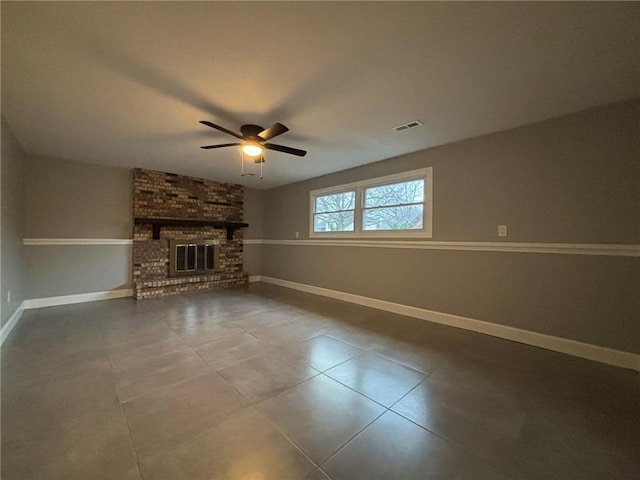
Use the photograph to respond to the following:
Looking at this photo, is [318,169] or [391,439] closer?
[391,439]

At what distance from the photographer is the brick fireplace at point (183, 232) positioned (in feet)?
15.5

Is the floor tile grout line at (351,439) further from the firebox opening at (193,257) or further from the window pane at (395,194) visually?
the firebox opening at (193,257)

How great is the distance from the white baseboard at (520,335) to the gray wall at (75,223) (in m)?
4.34

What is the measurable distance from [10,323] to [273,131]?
370cm

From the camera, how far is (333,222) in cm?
493

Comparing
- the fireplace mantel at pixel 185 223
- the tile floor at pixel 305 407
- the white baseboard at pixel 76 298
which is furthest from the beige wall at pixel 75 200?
the tile floor at pixel 305 407

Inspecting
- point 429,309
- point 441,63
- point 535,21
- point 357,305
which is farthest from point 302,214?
point 535,21

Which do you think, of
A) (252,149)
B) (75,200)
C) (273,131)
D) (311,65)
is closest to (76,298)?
(75,200)

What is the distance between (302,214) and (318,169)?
3.98 feet

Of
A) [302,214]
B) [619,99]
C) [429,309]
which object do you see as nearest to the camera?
[619,99]

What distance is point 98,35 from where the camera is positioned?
158 cm

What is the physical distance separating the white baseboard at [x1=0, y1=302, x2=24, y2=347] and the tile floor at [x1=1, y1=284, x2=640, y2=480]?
16cm

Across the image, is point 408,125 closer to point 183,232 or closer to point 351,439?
point 351,439

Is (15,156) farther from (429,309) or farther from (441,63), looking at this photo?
(429,309)
